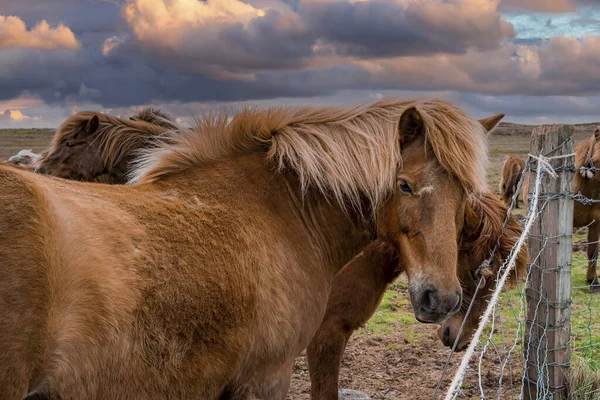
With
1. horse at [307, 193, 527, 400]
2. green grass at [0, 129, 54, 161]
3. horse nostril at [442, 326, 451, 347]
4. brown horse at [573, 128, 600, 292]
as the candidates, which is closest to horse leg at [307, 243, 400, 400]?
horse at [307, 193, 527, 400]

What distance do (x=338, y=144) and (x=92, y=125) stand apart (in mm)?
4682

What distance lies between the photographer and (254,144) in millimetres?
3406

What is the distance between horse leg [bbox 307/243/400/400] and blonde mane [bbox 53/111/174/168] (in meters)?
3.14

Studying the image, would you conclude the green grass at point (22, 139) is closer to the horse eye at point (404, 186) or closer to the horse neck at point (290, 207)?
the horse neck at point (290, 207)

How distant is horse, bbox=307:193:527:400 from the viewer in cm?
445

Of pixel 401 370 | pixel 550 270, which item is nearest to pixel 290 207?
pixel 550 270

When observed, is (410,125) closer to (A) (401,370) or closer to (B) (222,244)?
(B) (222,244)

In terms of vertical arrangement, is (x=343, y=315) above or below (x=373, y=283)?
below

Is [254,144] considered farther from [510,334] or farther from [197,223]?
[510,334]

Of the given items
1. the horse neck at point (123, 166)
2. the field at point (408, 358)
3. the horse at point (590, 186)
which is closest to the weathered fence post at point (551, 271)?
the field at point (408, 358)

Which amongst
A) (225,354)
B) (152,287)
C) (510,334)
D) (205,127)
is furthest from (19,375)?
(510,334)

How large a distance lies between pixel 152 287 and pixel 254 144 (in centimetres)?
125

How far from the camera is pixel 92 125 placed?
700cm

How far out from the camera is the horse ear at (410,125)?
10.2ft
